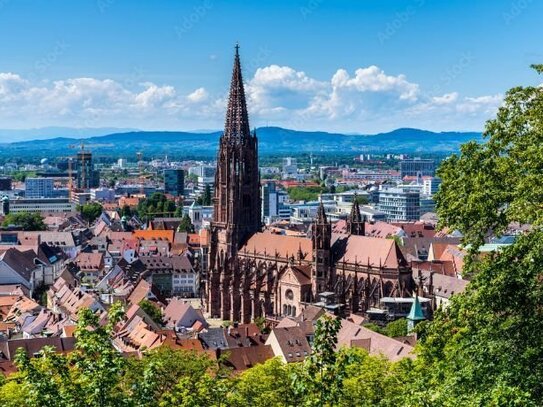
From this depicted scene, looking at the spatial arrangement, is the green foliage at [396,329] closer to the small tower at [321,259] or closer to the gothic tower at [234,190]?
the small tower at [321,259]

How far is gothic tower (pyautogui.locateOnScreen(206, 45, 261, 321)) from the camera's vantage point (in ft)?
357

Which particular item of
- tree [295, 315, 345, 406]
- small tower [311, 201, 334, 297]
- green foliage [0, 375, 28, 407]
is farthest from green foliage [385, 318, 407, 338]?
tree [295, 315, 345, 406]

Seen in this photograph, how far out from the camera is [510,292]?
25.2 metres

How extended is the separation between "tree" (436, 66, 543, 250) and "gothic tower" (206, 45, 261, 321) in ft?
261

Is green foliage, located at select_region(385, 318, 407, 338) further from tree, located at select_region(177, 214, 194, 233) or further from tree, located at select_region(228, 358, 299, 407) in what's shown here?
tree, located at select_region(177, 214, 194, 233)

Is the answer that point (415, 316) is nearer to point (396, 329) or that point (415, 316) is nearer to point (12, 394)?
point (396, 329)

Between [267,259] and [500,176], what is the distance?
79.1m

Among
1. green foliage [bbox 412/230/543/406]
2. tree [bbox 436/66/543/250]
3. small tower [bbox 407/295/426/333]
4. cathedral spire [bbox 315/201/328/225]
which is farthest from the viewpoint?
cathedral spire [bbox 315/201/328/225]

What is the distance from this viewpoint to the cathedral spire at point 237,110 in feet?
360

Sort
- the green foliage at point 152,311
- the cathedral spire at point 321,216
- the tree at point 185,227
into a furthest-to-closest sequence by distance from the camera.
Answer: the tree at point 185,227
the cathedral spire at point 321,216
the green foliage at point 152,311

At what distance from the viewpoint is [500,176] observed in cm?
2752

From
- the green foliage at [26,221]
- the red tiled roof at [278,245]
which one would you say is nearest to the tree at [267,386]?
the red tiled roof at [278,245]

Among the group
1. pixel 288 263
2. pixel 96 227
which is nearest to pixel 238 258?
pixel 288 263

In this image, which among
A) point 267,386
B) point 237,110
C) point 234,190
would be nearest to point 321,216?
point 234,190
